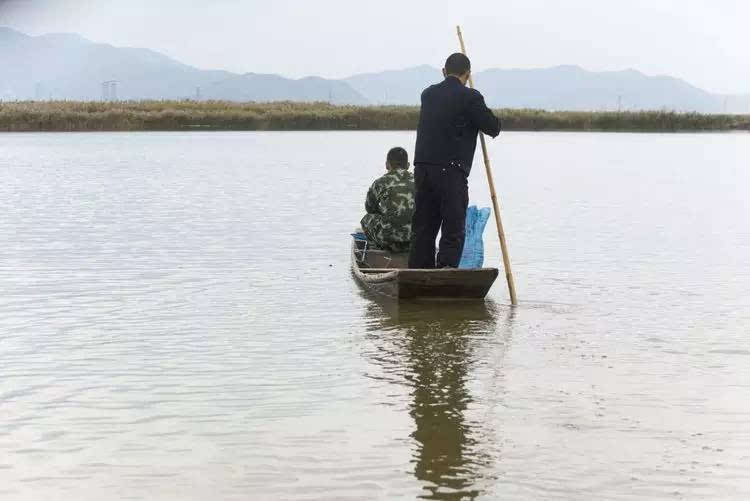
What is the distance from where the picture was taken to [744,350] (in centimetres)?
862

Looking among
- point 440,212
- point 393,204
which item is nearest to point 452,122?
point 440,212

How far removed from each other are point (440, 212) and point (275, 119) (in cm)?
6068

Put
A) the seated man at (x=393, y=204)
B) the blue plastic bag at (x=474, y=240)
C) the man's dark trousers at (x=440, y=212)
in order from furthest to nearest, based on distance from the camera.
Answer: the seated man at (x=393, y=204), the blue plastic bag at (x=474, y=240), the man's dark trousers at (x=440, y=212)

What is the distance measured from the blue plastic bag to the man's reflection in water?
0.59 metres

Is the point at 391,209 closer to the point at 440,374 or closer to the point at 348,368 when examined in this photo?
the point at 348,368

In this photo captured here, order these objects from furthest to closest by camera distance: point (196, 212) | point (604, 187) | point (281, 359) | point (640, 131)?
point (640, 131), point (604, 187), point (196, 212), point (281, 359)

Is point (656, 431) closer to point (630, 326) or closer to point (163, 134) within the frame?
point (630, 326)

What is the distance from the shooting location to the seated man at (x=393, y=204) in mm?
11766

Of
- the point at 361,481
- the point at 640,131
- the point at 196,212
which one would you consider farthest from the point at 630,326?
the point at 640,131

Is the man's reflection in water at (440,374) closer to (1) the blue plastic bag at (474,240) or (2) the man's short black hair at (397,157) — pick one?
(1) the blue plastic bag at (474,240)

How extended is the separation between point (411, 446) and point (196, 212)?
14.5 m

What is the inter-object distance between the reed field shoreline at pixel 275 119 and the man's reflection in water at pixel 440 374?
5592 centimetres

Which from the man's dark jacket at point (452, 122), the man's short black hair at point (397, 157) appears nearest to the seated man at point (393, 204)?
the man's short black hair at point (397, 157)

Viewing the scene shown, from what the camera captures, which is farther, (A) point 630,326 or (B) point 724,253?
(B) point 724,253
